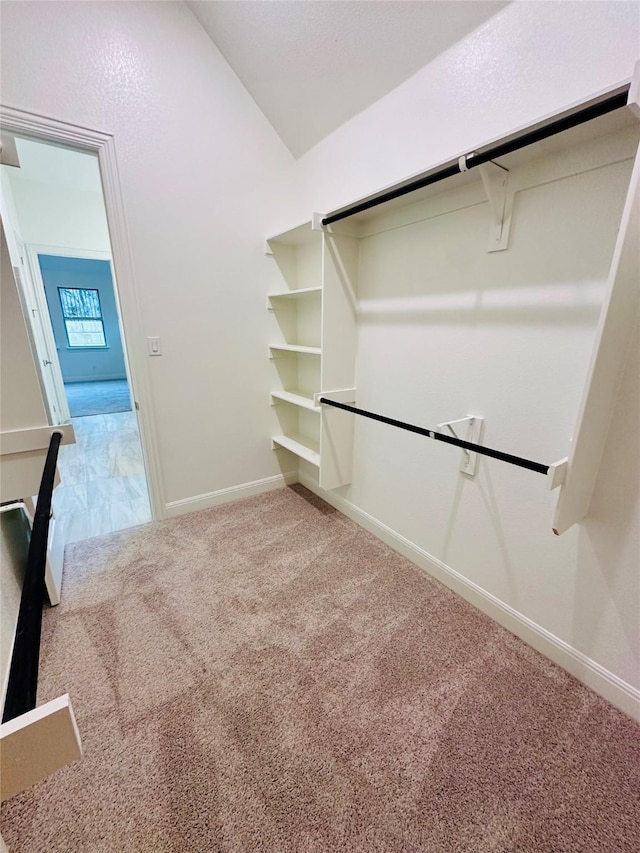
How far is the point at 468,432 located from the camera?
1663 mm

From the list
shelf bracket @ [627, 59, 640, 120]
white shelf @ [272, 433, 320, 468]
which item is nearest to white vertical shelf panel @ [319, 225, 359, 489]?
white shelf @ [272, 433, 320, 468]

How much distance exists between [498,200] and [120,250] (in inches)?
77.9

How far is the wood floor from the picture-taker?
2488mm

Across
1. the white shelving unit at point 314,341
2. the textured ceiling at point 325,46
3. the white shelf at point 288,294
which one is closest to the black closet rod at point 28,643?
the white shelving unit at point 314,341

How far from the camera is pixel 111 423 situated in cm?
495

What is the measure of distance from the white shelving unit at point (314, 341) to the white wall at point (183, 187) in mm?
163

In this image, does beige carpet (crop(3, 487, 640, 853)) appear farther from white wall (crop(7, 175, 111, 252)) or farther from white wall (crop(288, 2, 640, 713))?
white wall (crop(7, 175, 111, 252))

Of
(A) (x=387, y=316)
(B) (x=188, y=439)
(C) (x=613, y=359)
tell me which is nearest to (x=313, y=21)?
(A) (x=387, y=316)

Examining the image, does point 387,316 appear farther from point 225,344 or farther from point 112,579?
point 112,579

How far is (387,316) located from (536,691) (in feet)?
5.98

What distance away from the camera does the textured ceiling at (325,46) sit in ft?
4.73

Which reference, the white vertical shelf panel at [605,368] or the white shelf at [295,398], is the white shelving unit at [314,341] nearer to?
the white shelf at [295,398]

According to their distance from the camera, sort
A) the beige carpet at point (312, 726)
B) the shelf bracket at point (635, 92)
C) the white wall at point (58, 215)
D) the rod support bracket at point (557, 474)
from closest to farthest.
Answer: the shelf bracket at point (635, 92) < the beige carpet at point (312, 726) < the rod support bracket at point (557, 474) < the white wall at point (58, 215)

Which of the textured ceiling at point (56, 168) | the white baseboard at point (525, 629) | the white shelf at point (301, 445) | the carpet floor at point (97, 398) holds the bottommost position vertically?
the carpet floor at point (97, 398)
